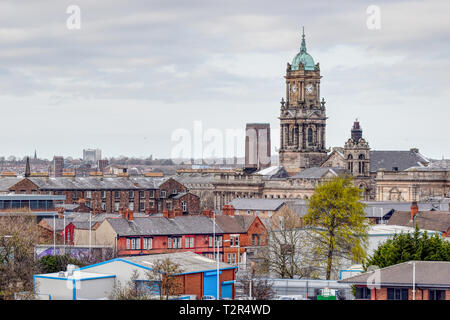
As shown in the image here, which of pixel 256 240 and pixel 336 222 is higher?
pixel 336 222

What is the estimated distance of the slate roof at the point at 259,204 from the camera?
10628 centimetres

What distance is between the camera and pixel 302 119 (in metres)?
159

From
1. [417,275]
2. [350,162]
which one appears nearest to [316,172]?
[350,162]

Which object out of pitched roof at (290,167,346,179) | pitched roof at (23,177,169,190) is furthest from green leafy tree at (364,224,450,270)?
pitched roof at (290,167,346,179)

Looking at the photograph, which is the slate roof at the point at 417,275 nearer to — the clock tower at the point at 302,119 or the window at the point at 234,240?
the window at the point at 234,240

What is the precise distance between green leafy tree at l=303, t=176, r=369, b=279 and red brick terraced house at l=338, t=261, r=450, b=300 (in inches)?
647

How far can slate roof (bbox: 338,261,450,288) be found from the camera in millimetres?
40250

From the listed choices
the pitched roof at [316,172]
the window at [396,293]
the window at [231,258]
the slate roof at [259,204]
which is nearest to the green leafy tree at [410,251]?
the window at [396,293]

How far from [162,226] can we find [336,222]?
17.9 metres

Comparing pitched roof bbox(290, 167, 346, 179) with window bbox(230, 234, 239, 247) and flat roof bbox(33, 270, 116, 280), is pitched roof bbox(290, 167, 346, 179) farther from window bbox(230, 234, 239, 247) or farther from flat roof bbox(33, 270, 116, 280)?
flat roof bbox(33, 270, 116, 280)

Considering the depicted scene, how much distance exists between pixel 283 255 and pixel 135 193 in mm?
68403

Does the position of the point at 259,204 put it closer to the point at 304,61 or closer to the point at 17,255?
the point at 17,255
